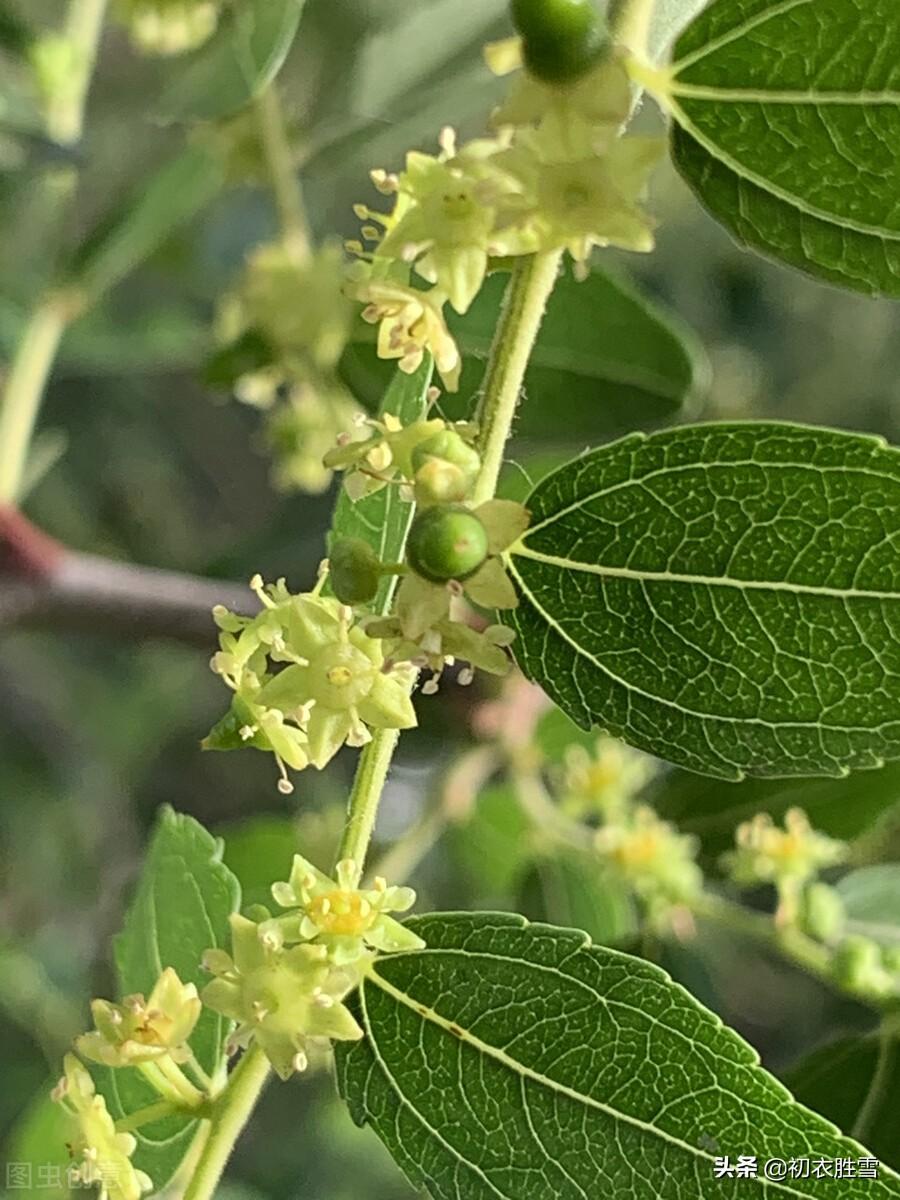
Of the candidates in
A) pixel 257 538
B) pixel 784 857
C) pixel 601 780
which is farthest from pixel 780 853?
pixel 257 538

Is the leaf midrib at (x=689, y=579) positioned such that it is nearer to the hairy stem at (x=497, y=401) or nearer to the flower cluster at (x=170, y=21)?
the hairy stem at (x=497, y=401)

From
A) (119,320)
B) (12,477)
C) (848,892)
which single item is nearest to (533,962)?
(848,892)

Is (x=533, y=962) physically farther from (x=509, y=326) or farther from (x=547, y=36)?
(x=547, y=36)

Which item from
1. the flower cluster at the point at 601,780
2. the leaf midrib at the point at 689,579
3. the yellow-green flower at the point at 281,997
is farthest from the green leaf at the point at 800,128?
the flower cluster at the point at 601,780

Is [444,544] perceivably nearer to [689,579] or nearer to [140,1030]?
[689,579]

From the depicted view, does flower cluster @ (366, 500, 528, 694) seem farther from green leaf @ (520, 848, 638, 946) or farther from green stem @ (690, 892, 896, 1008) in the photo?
green leaf @ (520, 848, 638, 946)

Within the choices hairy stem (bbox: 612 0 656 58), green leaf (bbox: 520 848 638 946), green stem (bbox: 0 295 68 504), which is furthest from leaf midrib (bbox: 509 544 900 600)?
green stem (bbox: 0 295 68 504)
